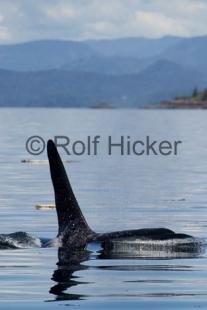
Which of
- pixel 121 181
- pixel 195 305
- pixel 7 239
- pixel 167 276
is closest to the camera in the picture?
pixel 195 305

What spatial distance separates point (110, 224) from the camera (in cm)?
2825

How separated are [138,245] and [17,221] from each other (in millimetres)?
6972

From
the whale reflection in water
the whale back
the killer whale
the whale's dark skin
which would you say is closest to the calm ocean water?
the whale reflection in water

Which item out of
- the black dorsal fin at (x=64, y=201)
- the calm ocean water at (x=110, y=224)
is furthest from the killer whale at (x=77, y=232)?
the calm ocean water at (x=110, y=224)

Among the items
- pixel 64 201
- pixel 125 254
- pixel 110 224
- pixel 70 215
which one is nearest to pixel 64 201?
pixel 64 201

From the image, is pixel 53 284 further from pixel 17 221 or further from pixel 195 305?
pixel 17 221

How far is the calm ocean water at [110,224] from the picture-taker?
17609 millimetres

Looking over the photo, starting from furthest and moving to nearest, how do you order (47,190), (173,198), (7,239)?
(47,190)
(173,198)
(7,239)

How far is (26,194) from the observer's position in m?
37.2

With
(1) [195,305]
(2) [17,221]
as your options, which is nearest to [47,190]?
(2) [17,221]

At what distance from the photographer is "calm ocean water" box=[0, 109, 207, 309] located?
57.8 ft

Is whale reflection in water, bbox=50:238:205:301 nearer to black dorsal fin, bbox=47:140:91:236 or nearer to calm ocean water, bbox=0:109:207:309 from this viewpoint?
calm ocean water, bbox=0:109:207:309

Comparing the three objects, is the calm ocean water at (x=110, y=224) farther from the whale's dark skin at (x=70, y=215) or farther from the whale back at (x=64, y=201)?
the whale back at (x=64, y=201)

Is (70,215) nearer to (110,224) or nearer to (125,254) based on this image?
(125,254)
